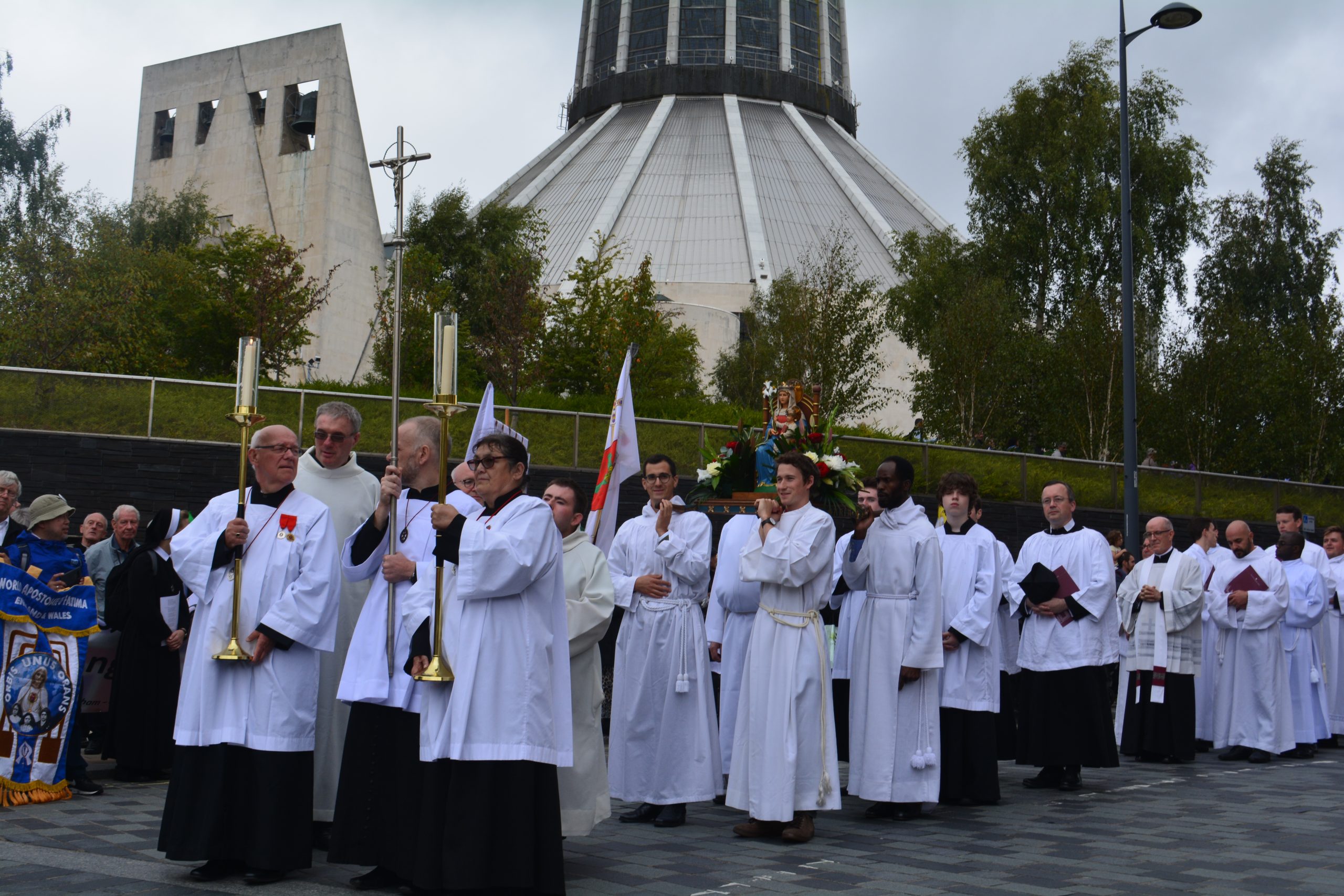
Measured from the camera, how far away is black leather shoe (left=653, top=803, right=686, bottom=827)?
746cm

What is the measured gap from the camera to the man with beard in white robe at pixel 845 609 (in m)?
7.97

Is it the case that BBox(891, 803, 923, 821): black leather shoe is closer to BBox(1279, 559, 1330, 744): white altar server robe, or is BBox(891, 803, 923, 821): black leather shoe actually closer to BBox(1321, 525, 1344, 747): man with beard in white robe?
BBox(1279, 559, 1330, 744): white altar server robe

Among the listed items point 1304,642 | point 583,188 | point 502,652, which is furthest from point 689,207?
point 502,652

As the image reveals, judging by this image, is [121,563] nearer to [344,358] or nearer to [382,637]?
[382,637]

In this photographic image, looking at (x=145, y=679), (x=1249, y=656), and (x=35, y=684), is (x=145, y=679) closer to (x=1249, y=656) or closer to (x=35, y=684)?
(x=35, y=684)

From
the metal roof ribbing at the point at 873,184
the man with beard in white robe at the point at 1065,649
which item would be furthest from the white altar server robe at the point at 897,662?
the metal roof ribbing at the point at 873,184

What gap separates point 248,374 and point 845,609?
3.98 m

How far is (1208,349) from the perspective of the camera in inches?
1096

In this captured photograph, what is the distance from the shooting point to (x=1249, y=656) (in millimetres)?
11820

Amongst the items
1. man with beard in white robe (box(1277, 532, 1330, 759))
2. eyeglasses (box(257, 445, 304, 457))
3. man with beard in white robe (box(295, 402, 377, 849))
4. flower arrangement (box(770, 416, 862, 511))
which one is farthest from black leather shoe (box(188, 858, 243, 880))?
man with beard in white robe (box(1277, 532, 1330, 759))

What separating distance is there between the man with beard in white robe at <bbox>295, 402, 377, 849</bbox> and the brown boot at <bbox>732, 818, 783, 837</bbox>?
81.7 inches

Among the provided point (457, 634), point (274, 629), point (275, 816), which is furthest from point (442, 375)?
point (275, 816)

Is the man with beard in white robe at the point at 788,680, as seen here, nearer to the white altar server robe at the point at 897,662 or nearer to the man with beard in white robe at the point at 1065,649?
the white altar server robe at the point at 897,662

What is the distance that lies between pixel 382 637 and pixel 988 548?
443cm
